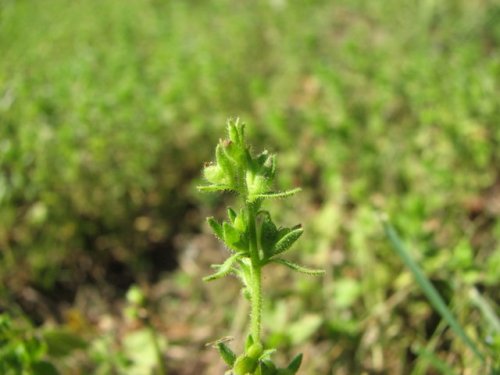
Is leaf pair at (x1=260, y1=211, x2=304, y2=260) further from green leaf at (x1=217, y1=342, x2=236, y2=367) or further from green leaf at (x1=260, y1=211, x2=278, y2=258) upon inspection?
green leaf at (x1=217, y1=342, x2=236, y2=367)

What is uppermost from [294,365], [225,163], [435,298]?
[225,163]

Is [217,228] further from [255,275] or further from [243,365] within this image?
[243,365]

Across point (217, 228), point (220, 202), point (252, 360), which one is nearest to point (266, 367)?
point (252, 360)

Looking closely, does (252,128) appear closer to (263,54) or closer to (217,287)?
(217,287)

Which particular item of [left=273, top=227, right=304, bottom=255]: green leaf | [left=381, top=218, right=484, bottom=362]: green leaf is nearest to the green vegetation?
[left=273, top=227, right=304, bottom=255]: green leaf

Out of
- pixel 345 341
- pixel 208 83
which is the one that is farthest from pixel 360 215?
pixel 208 83

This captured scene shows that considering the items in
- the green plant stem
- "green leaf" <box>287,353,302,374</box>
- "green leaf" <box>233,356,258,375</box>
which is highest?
the green plant stem

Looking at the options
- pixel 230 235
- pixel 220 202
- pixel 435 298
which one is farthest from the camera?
pixel 220 202

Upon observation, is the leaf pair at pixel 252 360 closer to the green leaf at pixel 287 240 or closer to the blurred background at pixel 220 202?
the green leaf at pixel 287 240

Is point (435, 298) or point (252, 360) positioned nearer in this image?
point (252, 360)
